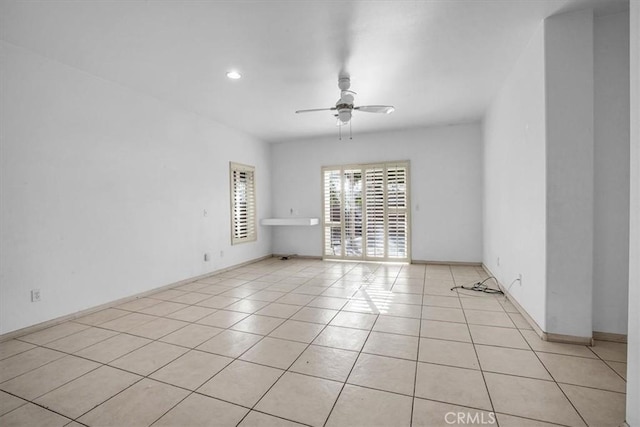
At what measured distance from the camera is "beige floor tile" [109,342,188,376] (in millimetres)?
2264

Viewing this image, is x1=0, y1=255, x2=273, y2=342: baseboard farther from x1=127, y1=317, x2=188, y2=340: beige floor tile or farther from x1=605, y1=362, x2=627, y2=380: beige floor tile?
x1=605, y1=362, x2=627, y2=380: beige floor tile

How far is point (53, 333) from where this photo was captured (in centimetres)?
293

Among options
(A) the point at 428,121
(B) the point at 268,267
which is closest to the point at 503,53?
(A) the point at 428,121

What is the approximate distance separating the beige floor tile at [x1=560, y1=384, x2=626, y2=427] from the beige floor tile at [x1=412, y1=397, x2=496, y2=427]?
54 centimetres

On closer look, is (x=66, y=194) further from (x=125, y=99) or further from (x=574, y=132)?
(x=574, y=132)

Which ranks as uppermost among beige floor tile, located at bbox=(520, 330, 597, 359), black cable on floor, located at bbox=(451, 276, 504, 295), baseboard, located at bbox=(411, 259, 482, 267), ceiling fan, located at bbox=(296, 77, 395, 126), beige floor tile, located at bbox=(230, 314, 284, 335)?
ceiling fan, located at bbox=(296, 77, 395, 126)

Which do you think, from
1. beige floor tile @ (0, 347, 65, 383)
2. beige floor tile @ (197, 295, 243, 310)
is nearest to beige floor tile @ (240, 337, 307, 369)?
beige floor tile @ (197, 295, 243, 310)

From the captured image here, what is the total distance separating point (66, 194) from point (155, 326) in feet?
Result: 5.76

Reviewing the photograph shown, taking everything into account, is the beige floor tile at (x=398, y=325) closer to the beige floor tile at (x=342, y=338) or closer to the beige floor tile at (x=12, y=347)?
the beige floor tile at (x=342, y=338)

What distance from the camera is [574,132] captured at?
2.49 metres

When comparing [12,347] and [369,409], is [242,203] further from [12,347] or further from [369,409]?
[369,409]

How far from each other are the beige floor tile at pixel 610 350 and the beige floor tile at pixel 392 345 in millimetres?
1402

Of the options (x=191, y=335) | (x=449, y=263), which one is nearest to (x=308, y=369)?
(x=191, y=335)

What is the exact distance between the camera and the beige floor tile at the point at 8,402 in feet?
5.97
